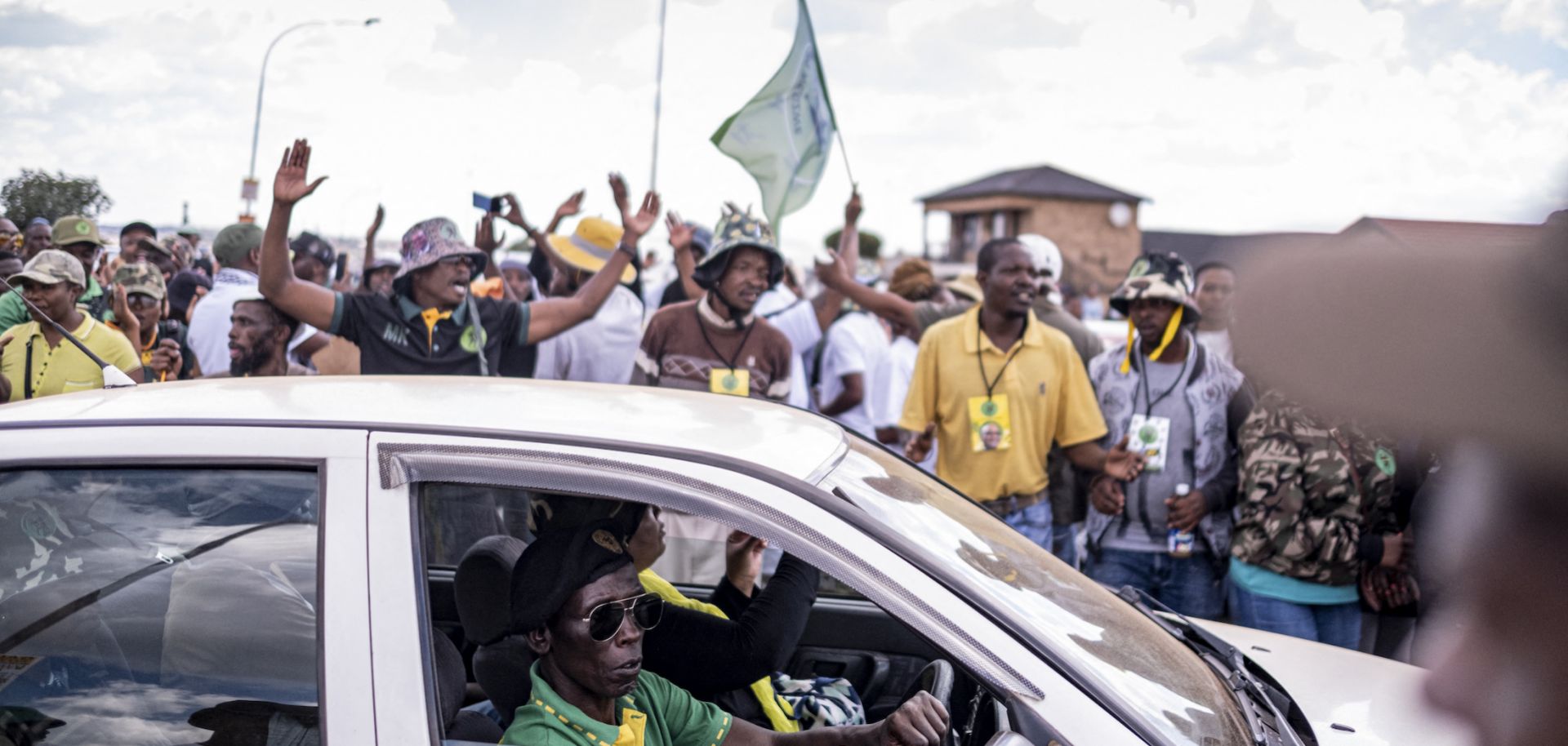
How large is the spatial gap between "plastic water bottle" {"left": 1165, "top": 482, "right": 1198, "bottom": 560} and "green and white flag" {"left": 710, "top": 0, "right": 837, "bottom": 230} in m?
2.66

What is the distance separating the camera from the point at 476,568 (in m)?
2.40

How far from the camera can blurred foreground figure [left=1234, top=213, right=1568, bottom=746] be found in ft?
3.09

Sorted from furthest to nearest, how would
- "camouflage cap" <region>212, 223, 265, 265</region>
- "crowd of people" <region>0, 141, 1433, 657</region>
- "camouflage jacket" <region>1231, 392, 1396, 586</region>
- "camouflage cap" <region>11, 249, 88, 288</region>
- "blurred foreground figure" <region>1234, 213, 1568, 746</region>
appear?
"camouflage cap" <region>212, 223, 265, 265</region>
"camouflage cap" <region>11, 249, 88, 288</region>
"crowd of people" <region>0, 141, 1433, 657</region>
"camouflage jacket" <region>1231, 392, 1396, 586</region>
"blurred foreground figure" <region>1234, 213, 1568, 746</region>

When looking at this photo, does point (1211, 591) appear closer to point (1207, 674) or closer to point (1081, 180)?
point (1207, 674)

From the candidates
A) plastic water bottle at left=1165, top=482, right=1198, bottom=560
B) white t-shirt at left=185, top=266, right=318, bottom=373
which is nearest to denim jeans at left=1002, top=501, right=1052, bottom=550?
plastic water bottle at left=1165, top=482, right=1198, bottom=560

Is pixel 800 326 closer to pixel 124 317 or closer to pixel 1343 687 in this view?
pixel 124 317

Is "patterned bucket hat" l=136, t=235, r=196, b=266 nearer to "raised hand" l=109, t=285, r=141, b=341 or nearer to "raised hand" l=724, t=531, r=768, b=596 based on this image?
"raised hand" l=109, t=285, r=141, b=341

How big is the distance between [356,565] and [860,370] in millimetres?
4683

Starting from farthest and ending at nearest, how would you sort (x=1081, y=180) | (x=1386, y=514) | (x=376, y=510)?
(x=1081, y=180)
(x=1386, y=514)
(x=376, y=510)

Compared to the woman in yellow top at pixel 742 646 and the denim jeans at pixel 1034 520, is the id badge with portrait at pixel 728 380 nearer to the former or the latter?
the denim jeans at pixel 1034 520

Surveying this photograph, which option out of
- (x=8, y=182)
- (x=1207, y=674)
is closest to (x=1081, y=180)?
(x=8, y=182)

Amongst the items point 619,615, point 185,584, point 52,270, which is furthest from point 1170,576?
point 52,270

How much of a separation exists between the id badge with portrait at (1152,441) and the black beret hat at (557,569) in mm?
2815

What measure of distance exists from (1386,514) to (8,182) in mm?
8624
